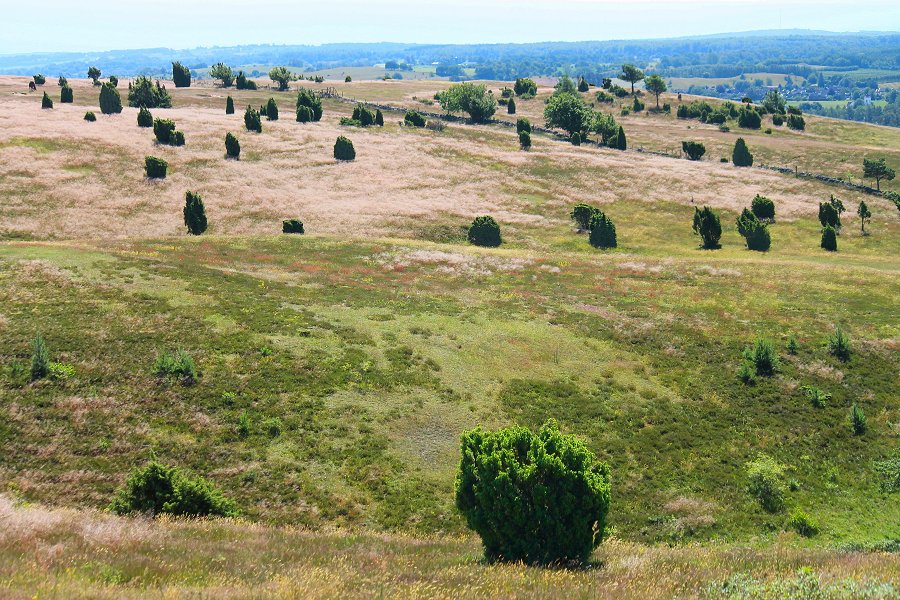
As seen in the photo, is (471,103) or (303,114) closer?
(303,114)

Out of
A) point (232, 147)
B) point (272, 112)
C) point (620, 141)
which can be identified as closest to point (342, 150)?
point (232, 147)

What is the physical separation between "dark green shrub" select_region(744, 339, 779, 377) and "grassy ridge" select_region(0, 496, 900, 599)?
2030 centimetres

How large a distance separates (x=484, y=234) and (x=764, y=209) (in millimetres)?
43385

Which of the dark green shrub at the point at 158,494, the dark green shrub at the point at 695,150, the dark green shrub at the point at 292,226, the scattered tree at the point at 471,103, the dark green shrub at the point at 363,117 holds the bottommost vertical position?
the dark green shrub at the point at 158,494

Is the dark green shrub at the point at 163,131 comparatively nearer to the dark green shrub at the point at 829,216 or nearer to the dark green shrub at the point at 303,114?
the dark green shrub at the point at 303,114

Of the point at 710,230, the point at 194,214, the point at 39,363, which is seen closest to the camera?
the point at 39,363

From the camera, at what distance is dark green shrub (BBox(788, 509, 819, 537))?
2727 centimetres

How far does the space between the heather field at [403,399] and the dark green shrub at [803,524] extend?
0.66 feet

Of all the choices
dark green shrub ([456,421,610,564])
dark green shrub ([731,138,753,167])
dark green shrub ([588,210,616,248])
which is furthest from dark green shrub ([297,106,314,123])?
dark green shrub ([456,421,610,564])

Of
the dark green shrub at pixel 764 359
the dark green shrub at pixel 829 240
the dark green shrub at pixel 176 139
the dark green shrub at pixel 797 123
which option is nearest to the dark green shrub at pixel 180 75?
the dark green shrub at pixel 176 139

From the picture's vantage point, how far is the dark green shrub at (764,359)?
39.0 meters

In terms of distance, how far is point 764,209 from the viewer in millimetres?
89125

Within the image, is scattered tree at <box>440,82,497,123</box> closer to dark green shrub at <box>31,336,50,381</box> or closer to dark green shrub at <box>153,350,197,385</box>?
dark green shrub at <box>153,350,197,385</box>

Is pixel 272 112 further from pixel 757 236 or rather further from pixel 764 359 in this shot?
pixel 764 359
